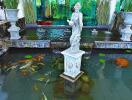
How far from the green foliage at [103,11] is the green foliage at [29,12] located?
2340 mm

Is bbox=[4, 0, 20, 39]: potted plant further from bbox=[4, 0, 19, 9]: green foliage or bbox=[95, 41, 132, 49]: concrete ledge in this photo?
bbox=[95, 41, 132, 49]: concrete ledge

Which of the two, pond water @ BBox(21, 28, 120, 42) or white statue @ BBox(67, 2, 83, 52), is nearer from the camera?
white statue @ BBox(67, 2, 83, 52)

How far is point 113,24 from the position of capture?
603 cm

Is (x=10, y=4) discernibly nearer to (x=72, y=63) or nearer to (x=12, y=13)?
(x=12, y=13)

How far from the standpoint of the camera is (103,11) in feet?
19.9

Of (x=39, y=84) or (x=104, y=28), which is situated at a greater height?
(x=104, y=28)

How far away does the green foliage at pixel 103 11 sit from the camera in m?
5.98

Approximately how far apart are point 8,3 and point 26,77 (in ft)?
7.59

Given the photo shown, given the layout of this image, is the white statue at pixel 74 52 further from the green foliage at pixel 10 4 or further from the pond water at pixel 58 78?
the green foliage at pixel 10 4

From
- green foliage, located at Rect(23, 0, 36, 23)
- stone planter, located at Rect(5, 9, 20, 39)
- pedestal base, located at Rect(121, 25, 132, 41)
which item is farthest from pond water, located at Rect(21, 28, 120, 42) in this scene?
green foliage, located at Rect(23, 0, 36, 23)

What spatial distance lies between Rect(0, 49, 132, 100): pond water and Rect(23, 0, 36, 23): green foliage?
6.11 ft

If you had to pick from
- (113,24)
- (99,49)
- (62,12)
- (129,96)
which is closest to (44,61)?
(99,49)

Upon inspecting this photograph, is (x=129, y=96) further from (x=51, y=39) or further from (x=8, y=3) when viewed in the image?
(x=8, y=3)

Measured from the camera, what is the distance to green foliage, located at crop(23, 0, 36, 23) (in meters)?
5.90
